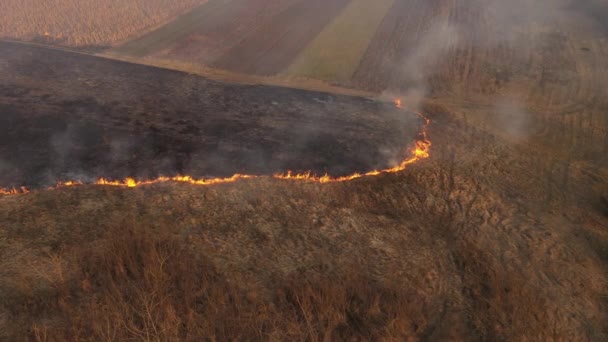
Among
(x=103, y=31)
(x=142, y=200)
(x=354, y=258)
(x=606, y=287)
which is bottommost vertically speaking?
(x=606, y=287)

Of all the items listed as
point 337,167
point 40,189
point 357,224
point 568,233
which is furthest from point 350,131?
point 40,189

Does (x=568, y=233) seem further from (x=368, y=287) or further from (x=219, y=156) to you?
(x=219, y=156)

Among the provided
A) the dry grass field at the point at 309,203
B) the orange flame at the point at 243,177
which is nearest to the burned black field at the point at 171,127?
the dry grass field at the point at 309,203

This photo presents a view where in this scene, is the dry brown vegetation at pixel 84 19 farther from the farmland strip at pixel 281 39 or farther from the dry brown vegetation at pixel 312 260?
the dry brown vegetation at pixel 312 260

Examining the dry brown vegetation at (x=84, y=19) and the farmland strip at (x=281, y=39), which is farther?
the dry brown vegetation at (x=84, y=19)

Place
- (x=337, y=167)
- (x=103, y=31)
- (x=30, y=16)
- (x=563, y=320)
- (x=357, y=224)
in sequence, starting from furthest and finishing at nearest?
(x=30, y=16) < (x=103, y=31) < (x=337, y=167) < (x=357, y=224) < (x=563, y=320)

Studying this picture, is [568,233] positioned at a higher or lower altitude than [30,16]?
lower

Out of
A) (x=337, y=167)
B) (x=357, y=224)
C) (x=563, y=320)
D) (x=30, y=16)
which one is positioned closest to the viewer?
(x=563, y=320)

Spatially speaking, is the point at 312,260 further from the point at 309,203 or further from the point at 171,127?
the point at 171,127
